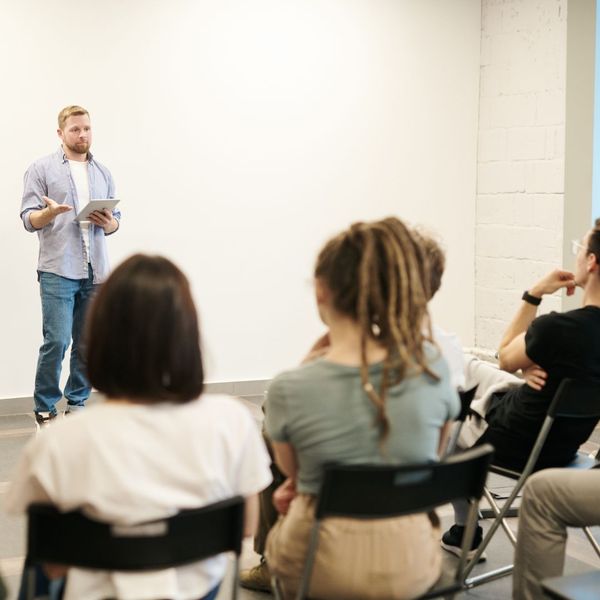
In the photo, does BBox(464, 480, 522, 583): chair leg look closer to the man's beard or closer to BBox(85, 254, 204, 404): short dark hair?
BBox(85, 254, 204, 404): short dark hair

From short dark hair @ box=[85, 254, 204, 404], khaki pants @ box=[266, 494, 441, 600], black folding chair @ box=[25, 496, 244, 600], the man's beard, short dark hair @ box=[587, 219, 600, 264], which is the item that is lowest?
khaki pants @ box=[266, 494, 441, 600]

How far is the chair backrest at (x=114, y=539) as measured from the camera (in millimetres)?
1539

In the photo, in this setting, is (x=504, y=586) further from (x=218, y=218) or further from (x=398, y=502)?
(x=218, y=218)

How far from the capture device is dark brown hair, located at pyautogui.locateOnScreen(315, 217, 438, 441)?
1844 mm

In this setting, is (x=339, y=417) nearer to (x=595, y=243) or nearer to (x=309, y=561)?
(x=309, y=561)

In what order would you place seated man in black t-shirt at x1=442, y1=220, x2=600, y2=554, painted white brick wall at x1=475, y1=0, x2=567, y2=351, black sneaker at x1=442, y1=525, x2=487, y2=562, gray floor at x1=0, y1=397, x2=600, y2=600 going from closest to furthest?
seated man in black t-shirt at x1=442, y1=220, x2=600, y2=554 → gray floor at x1=0, y1=397, x2=600, y2=600 → black sneaker at x1=442, y1=525, x2=487, y2=562 → painted white brick wall at x1=475, y1=0, x2=567, y2=351

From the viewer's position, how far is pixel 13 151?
5148 mm

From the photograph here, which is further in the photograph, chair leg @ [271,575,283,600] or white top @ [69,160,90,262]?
white top @ [69,160,90,262]

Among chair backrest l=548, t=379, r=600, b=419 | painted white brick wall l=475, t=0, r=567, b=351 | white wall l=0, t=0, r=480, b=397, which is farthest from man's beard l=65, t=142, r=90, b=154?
chair backrest l=548, t=379, r=600, b=419

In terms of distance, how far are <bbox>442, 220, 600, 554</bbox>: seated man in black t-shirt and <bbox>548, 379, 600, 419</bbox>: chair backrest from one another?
10cm

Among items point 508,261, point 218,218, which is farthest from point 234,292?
point 508,261

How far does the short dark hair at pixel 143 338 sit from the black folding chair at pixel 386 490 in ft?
1.01

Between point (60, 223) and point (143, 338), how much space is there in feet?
10.9

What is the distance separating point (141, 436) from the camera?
160cm
